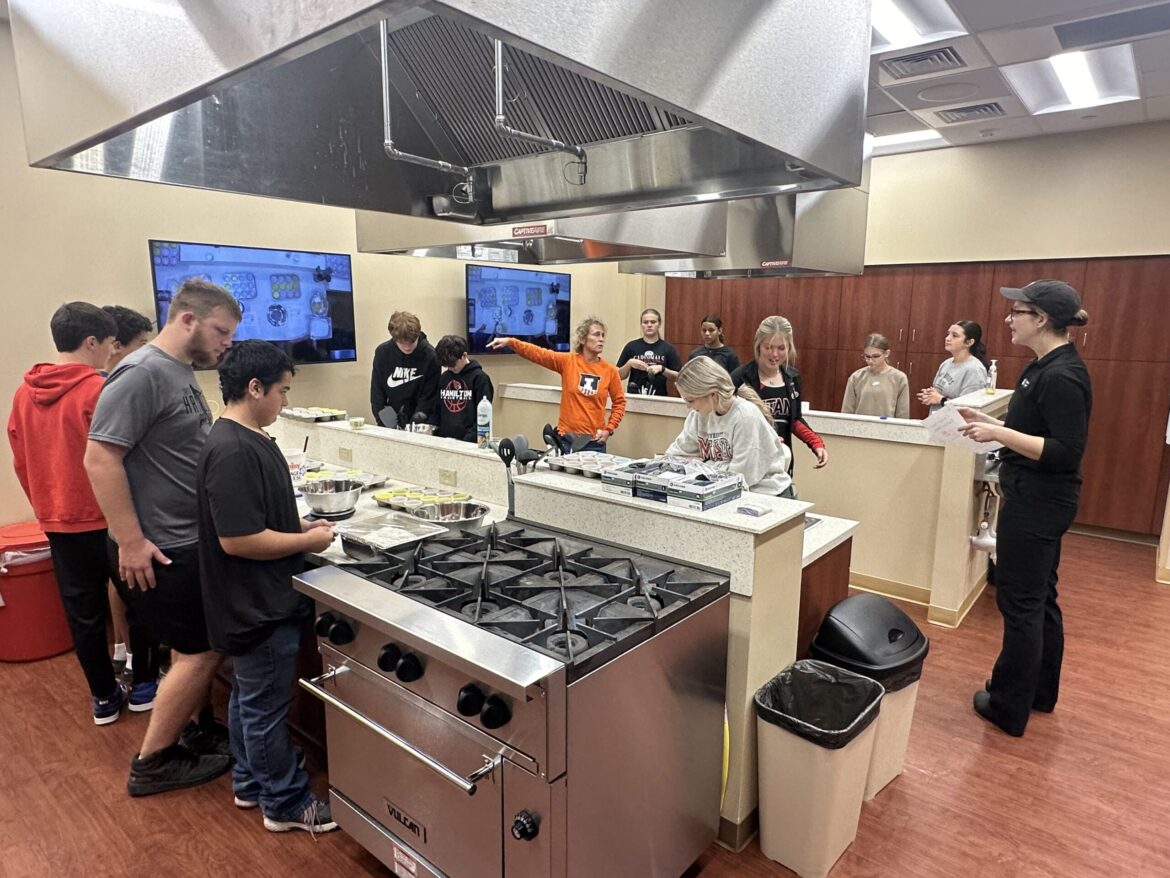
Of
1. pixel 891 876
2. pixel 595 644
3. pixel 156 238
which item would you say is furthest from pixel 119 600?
pixel 891 876

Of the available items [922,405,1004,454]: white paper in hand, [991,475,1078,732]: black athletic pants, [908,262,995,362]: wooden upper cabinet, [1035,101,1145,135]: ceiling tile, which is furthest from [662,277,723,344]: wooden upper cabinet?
[991,475,1078,732]: black athletic pants

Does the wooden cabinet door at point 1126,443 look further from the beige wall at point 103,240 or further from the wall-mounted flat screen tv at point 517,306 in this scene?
→ the beige wall at point 103,240

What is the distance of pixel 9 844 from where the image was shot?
2.05 metres

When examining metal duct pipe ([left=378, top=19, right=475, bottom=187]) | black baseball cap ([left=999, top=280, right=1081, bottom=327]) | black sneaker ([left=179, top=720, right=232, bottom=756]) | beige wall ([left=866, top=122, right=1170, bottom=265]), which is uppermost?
beige wall ([left=866, top=122, right=1170, bottom=265])

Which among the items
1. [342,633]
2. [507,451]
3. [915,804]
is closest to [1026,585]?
[915,804]

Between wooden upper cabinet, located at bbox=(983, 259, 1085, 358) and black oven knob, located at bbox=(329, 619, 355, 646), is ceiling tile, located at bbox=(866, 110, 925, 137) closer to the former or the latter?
wooden upper cabinet, located at bbox=(983, 259, 1085, 358)

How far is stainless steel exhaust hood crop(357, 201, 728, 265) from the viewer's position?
2.01 metres

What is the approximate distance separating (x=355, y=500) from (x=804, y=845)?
1.79m

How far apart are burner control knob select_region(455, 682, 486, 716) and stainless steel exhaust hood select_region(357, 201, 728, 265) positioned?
1192 mm

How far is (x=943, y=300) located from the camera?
18.1ft

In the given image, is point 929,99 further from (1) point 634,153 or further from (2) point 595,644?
(2) point 595,644

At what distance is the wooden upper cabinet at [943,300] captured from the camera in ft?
17.6

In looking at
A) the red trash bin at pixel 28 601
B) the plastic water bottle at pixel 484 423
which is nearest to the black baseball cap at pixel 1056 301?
the plastic water bottle at pixel 484 423

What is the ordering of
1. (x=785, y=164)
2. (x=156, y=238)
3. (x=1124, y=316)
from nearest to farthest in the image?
(x=785, y=164), (x=156, y=238), (x=1124, y=316)
